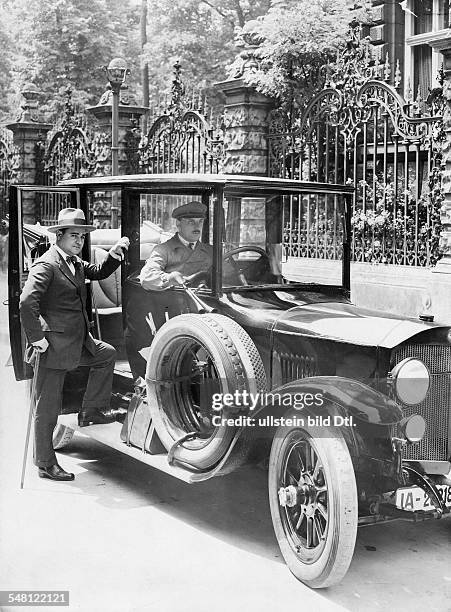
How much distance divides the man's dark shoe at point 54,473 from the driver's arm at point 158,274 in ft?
3.89

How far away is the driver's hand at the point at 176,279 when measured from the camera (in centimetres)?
479

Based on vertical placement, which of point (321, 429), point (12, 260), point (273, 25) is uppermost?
point (273, 25)

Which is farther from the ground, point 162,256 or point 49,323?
point 162,256

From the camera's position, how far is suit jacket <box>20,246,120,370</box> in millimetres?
4941

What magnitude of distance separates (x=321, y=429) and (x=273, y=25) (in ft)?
8.62

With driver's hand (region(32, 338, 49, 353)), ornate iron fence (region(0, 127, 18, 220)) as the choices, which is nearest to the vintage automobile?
driver's hand (region(32, 338, 49, 353))

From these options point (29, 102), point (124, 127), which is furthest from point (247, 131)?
point (29, 102)

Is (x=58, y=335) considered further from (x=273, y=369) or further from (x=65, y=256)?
(x=273, y=369)

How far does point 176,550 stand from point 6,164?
28.2 ft

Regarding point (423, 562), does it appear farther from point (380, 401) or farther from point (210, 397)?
point (210, 397)

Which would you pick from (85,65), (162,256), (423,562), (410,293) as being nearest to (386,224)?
(410,293)

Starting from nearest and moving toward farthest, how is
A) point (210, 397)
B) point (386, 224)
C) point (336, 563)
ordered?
1. point (336, 563)
2. point (210, 397)
3. point (386, 224)

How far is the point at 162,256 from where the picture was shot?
4.95 m

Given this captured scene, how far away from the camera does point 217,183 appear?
464cm
